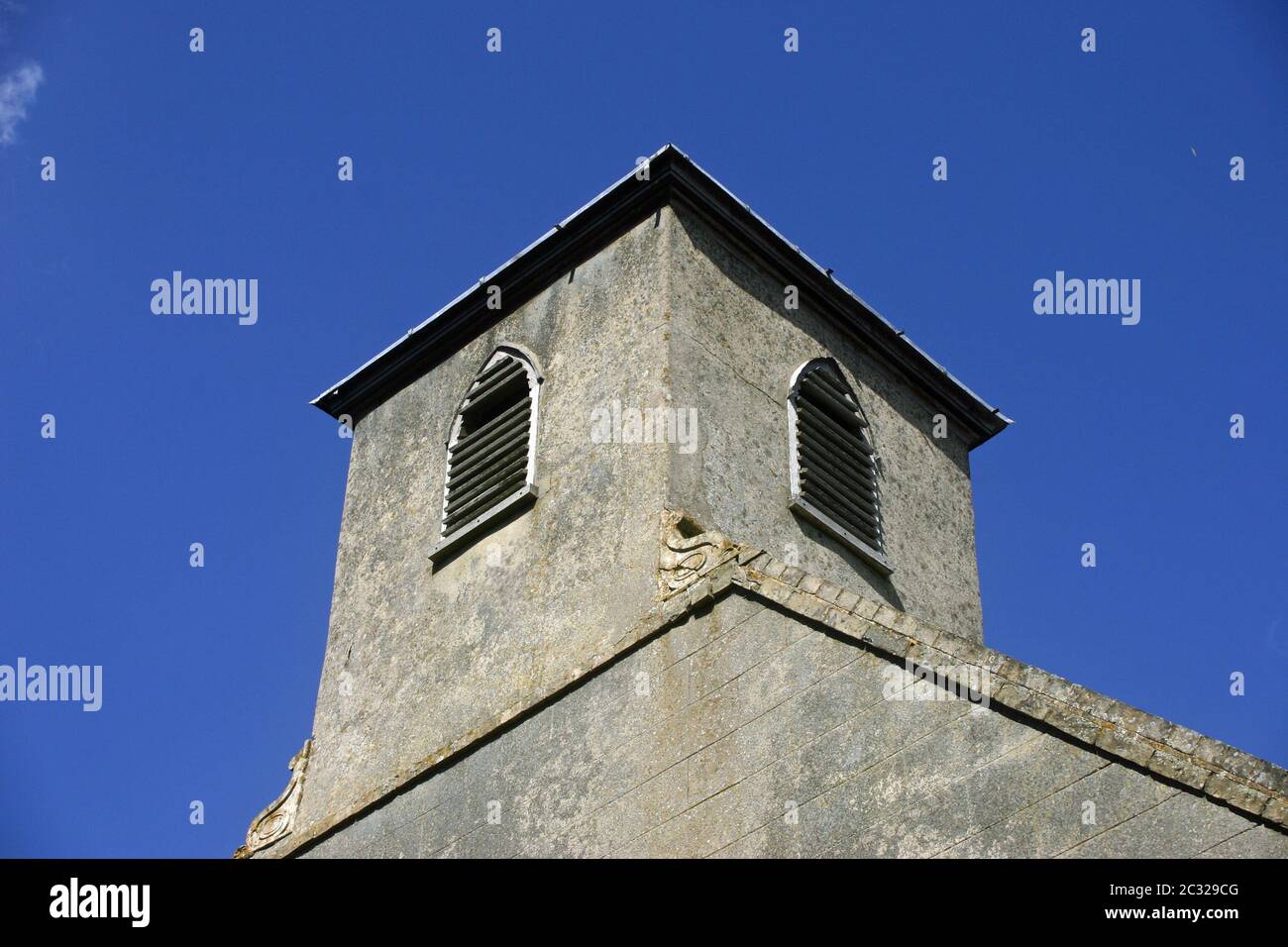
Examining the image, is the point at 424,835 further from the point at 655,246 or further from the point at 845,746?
the point at 655,246

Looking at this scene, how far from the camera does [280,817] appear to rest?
15.8m

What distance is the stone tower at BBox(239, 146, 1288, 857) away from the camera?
10.8m

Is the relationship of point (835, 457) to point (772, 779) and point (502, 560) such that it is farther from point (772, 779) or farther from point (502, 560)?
point (772, 779)

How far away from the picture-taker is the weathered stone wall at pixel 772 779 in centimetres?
1028

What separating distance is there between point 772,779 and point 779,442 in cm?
470

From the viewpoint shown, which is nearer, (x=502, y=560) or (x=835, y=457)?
(x=502, y=560)

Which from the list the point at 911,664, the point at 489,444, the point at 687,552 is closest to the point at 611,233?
the point at 489,444

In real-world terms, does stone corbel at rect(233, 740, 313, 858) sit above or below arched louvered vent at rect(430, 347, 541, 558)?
below

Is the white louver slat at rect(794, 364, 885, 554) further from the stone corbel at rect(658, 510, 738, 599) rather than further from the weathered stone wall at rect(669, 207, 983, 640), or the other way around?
the stone corbel at rect(658, 510, 738, 599)

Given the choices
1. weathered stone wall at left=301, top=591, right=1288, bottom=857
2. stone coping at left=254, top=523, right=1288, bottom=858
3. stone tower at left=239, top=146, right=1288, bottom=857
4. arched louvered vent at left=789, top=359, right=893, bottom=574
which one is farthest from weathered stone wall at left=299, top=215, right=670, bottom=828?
arched louvered vent at left=789, top=359, right=893, bottom=574

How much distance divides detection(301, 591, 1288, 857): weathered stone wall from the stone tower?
0.02m

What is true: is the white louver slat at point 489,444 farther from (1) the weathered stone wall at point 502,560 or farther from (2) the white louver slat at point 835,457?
(2) the white louver slat at point 835,457

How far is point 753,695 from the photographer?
1242cm

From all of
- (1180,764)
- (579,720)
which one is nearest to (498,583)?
(579,720)
